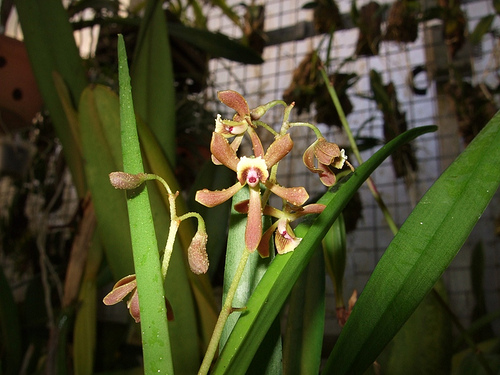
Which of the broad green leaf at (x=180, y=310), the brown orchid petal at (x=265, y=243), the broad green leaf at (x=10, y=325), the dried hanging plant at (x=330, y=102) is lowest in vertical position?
the broad green leaf at (x=10, y=325)

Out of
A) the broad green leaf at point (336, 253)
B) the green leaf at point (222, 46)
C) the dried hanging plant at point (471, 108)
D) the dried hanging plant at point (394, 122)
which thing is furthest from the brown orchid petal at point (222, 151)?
the dried hanging plant at point (471, 108)

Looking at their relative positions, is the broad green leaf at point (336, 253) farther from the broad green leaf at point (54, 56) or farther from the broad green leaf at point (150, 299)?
the broad green leaf at point (54, 56)

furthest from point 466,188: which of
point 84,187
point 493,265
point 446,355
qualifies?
point 493,265

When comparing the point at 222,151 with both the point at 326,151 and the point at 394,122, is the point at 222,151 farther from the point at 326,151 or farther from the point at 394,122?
the point at 394,122

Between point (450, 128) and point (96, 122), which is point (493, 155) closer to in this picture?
point (96, 122)

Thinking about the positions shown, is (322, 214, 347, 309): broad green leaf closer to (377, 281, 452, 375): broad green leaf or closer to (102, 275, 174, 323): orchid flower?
(377, 281, 452, 375): broad green leaf

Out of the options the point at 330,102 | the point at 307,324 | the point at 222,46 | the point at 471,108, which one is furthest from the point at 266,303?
the point at 471,108
